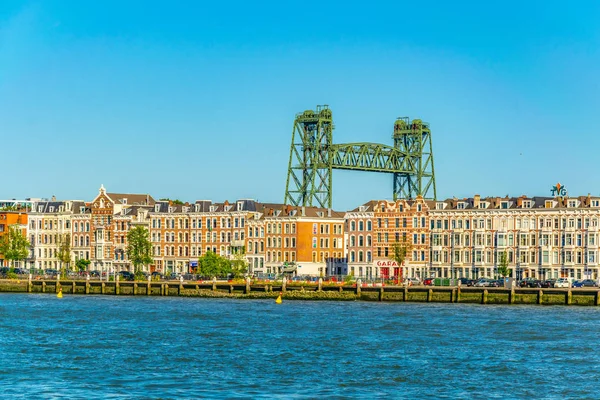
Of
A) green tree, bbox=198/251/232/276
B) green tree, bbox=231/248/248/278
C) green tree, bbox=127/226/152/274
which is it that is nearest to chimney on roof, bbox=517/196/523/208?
green tree, bbox=231/248/248/278

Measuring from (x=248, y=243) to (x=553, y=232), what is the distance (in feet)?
114

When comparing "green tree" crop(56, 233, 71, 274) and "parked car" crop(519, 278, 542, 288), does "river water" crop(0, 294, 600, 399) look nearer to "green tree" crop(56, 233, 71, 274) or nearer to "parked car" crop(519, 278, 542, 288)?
"parked car" crop(519, 278, 542, 288)

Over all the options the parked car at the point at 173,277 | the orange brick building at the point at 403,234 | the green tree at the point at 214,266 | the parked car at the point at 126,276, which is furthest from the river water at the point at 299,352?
the green tree at the point at 214,266

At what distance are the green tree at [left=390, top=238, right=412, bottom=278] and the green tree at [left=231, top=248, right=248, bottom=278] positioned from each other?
51.5 ft

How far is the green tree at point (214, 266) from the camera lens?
416ft

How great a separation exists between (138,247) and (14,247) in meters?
22.8

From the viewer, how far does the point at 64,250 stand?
147375 mm

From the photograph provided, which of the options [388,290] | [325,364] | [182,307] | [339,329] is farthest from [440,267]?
[325,364]

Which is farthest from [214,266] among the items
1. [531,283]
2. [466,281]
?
[531,283]

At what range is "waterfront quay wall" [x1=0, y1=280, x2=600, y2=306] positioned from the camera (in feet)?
320

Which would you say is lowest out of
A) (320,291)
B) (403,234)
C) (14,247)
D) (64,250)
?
(320,291)

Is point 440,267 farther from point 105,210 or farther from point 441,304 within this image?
point 105,210

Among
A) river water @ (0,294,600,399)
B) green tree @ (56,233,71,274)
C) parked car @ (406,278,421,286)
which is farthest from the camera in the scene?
green tree @ (56,233,71,274)

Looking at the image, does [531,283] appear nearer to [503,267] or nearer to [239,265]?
[503,267]
